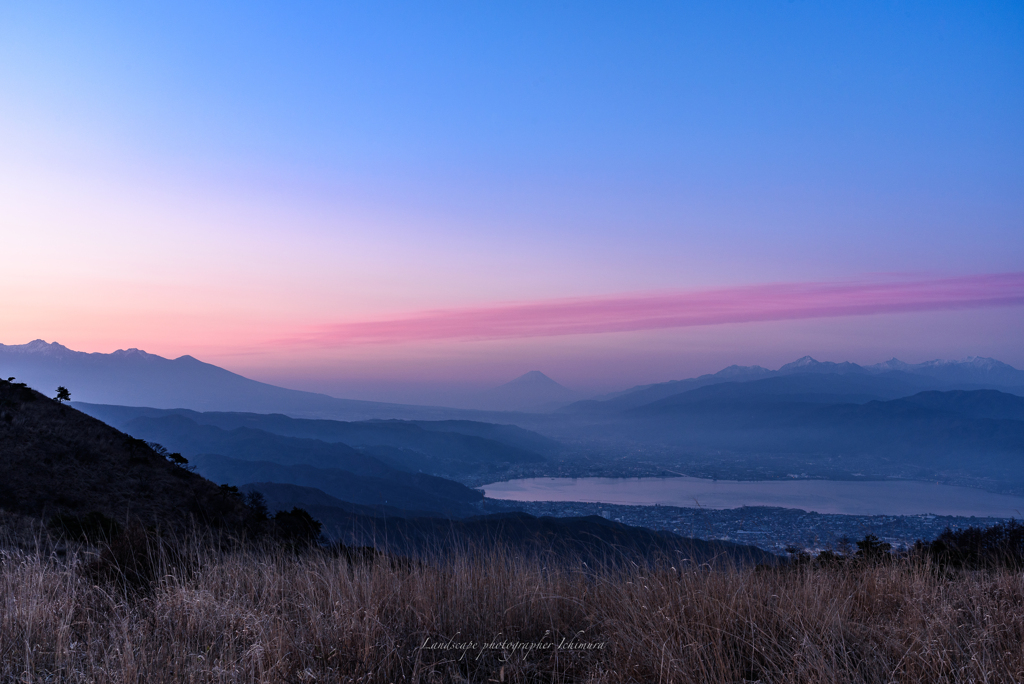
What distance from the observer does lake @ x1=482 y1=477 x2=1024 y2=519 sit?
77312 millimetres

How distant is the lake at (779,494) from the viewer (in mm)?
77312

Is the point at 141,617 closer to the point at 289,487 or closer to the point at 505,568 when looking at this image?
the point at 505,568

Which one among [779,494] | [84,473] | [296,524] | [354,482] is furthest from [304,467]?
[296,524]

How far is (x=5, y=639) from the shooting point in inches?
120

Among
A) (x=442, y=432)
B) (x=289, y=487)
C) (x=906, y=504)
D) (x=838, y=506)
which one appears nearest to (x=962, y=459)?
(x=906, y=504)

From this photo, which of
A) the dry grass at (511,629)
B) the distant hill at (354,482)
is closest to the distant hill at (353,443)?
the distant hill at (354,482)

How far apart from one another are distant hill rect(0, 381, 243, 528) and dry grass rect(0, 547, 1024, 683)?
391 inches

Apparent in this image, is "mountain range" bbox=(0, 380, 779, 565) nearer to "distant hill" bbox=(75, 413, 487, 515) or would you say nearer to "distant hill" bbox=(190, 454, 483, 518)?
"distant hill" bbox=(75, 413, 487, 515)

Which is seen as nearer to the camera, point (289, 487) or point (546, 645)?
point (546, 645)

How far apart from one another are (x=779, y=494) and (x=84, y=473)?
102426mm

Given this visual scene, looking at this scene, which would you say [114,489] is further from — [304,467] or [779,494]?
[779,494]

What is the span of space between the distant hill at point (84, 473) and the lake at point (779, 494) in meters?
56.3

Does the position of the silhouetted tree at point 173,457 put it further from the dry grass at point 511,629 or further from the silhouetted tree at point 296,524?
the dry grass at point 511,629

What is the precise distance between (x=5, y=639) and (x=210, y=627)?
42.7 inches
